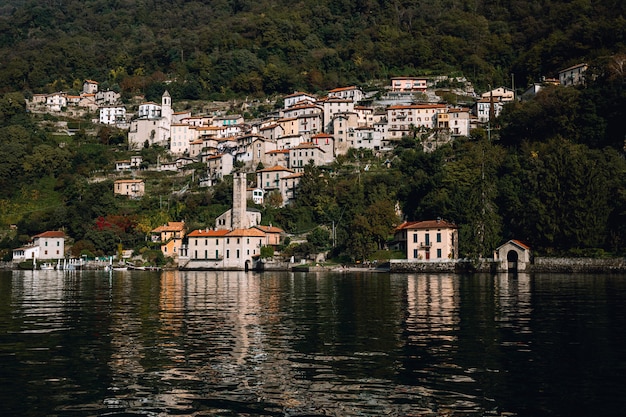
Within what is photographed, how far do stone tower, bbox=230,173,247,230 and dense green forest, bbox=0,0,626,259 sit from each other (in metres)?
5.06

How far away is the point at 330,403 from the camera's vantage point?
13398 mm

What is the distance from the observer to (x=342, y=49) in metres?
164

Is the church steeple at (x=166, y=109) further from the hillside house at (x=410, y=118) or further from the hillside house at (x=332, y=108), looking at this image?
the hillside house at (x=410, y=118)

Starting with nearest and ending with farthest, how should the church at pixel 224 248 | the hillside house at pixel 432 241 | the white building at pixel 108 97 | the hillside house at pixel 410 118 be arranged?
the hillside house at pixel 432 241, the church at pixel 224 248, the hillside house at pixel 410 118, the white building at pixel 108 97

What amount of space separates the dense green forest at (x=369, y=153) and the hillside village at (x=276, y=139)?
360 cm

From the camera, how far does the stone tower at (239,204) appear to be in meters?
93.0

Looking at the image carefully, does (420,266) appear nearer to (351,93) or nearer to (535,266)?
(535,266)

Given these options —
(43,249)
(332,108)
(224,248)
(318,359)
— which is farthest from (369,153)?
(318,359)

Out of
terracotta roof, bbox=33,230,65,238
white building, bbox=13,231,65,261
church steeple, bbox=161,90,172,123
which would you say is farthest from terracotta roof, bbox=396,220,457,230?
church steeple, bbox=161,90,172,123

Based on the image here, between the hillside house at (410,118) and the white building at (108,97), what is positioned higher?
the white building at (108,97)

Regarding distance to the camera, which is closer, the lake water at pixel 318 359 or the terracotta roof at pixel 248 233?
the lake water at pixel 318 359

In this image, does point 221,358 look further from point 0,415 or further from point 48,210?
point 48,210

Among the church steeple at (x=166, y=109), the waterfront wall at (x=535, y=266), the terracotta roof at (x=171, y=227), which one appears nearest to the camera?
the waterfront wall at (x=535, y=266)

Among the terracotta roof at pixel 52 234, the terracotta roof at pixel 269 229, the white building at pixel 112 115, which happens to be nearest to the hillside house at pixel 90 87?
the white building at pixel 112 115
